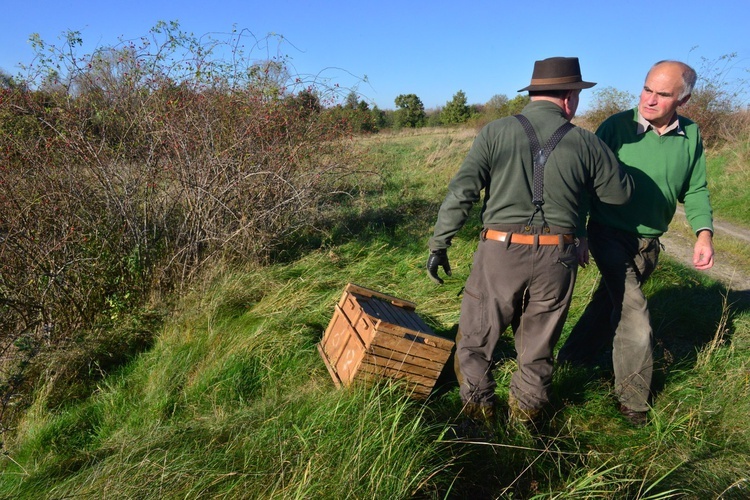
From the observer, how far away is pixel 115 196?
4.95 meters

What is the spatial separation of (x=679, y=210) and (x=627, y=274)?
8.20 m

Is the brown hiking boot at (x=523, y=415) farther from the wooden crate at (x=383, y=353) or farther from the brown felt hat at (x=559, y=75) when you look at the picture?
the brown felt hat at (x=559, y=75)

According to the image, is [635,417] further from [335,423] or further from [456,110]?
[456,110]

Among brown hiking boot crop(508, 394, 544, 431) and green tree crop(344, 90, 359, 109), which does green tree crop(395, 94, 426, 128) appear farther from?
brown hiking boot crop(508, 394, 544, 431)

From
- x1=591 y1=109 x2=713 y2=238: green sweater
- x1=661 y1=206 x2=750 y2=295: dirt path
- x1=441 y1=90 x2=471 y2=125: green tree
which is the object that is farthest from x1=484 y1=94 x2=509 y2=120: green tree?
x1=591 y1=109 x2=713 y2=238: green sweater

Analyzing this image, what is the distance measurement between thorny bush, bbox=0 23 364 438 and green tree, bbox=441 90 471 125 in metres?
36.1

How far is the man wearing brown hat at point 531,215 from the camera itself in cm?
260

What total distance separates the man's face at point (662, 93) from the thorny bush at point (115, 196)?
3558 millimetres

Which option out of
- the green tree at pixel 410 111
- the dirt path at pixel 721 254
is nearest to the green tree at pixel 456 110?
the green tree at pixel 410 111

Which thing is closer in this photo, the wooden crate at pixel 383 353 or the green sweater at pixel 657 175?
the wooden crate at pixel 383 353

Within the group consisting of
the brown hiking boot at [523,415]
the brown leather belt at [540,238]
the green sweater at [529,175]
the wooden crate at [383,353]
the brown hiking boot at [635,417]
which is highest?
the green sweater at [529,175]

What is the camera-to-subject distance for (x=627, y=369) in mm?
3156

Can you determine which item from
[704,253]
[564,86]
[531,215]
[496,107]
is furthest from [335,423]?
[496,107]

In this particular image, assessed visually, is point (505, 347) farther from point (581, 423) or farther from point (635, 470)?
point (635, 470)
